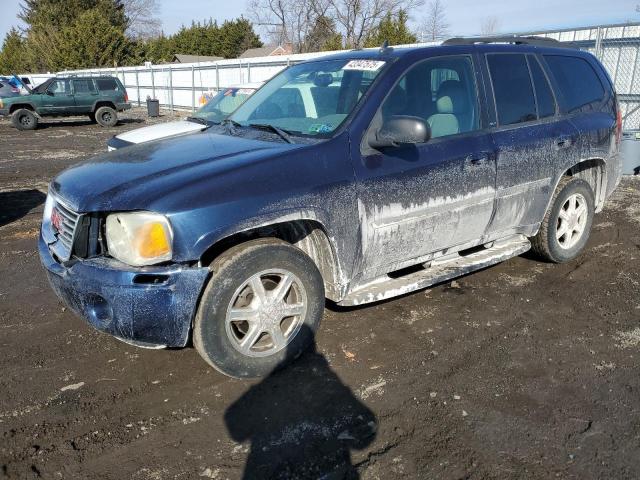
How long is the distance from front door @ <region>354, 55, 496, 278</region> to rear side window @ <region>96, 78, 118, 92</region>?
2054 centimetres

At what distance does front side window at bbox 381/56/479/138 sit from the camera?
3.77 m

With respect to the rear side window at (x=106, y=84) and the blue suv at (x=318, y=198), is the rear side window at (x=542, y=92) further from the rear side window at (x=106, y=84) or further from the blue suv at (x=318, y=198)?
the rear side window at (x=106, y=84)

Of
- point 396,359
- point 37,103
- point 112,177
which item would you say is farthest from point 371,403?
point 37,103

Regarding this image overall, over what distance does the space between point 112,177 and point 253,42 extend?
64931 millimetres

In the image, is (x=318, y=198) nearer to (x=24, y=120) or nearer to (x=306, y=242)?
(x=306, y=242)

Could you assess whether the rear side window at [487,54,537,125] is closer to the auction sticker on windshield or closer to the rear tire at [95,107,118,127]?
the auction sticker on windshield

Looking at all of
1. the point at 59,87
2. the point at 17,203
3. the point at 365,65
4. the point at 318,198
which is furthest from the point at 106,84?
the point at 318,198

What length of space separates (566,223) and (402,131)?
8.41 feet

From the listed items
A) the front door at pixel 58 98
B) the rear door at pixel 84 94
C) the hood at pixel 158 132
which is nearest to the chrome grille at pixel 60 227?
the hood at pixel 158 132

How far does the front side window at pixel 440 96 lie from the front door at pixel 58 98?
66.9 ft

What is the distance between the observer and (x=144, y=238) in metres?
2.87

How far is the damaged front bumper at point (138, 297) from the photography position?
287 cm

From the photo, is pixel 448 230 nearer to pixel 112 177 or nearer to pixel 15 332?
pixel 112 177

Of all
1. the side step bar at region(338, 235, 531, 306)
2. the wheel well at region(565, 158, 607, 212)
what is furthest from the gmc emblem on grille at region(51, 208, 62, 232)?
the wheel well at region(565, 158, 607, 212)
